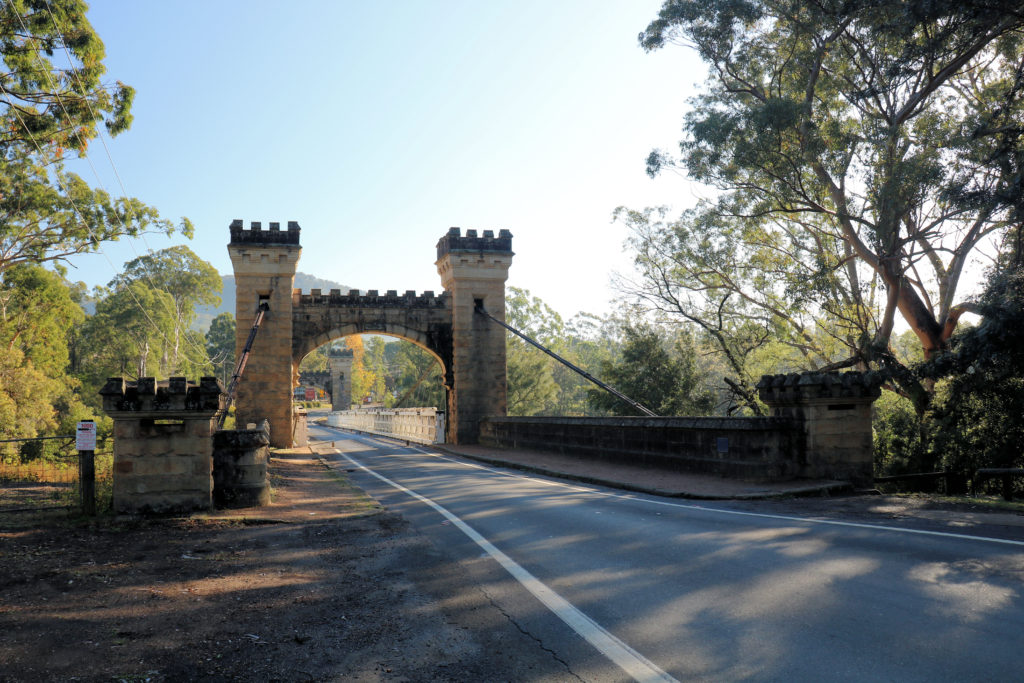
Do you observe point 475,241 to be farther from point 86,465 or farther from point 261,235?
point 86,465

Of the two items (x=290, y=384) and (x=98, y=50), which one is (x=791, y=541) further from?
(x=290, y=384)

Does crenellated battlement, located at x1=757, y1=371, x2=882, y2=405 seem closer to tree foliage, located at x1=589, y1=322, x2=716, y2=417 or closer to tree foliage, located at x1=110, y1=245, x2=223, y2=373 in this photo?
tree foliage, located at x1=589, y1=322, x2=716, y2=417

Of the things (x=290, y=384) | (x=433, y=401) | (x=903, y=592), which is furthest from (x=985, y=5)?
(x=433, y=401)

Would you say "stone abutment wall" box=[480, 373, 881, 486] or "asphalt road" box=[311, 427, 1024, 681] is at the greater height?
"stone abutment wall" box=[480, 373, 881, 486]

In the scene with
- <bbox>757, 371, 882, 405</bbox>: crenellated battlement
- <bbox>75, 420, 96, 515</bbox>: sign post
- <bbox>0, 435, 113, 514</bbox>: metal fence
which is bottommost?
<bbox>0, 435, 113, 514</bbox>: metal fence

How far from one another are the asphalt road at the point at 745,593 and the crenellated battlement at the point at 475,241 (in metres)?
21.6

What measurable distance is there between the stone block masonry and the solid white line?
14.1 ft

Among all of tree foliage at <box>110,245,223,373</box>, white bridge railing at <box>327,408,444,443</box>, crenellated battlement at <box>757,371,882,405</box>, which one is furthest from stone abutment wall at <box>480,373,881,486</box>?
tree foliage at <box>110,245,223,373</box>

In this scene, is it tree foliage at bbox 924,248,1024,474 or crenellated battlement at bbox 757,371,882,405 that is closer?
crenellated battlement at bbox 757,371,882,405

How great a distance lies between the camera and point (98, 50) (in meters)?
19.4

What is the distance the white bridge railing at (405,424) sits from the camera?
32.2 m

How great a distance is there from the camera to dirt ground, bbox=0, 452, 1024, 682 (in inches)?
151

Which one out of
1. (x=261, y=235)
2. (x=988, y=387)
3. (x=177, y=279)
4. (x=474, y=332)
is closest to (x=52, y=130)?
(x=261, y=235)

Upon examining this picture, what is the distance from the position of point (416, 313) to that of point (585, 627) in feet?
85.9
